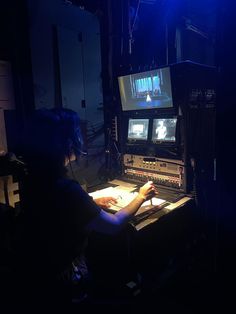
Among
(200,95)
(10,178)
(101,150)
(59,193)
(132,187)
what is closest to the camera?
(59,193)

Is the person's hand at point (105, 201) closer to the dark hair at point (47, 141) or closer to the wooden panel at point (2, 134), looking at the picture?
the dark hair at point (47, 141)

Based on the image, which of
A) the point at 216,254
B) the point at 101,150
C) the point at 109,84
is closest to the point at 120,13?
the point at 109,84

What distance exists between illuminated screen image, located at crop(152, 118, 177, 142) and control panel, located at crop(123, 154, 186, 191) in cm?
16

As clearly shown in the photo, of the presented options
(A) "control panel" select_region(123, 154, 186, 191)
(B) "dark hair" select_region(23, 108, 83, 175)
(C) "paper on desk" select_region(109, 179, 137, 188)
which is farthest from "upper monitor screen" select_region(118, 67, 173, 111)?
(B) "dark hair" select_region(23, 108, 83, 175)

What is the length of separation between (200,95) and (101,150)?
1411 millimetres

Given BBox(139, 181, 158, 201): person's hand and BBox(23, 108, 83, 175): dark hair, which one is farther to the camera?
BBox(139, 181, 158, 201): person's hand

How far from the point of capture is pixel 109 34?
2.50m

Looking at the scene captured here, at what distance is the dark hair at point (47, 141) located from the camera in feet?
4.09

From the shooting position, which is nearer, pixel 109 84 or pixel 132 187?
pixel 132 187

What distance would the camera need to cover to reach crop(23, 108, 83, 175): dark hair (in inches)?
49.0

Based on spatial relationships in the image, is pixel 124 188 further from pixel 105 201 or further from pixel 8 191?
pixel 8 191

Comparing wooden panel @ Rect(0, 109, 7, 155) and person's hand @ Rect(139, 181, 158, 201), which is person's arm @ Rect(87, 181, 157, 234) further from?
wooden panel @ Rect(0, 109, 7, 155)

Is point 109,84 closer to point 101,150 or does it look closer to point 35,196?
point 101,150

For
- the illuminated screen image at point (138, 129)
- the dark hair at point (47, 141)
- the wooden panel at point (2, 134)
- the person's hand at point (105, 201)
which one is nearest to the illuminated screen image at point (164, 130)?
the illuminated screen image at point (138, 129)
